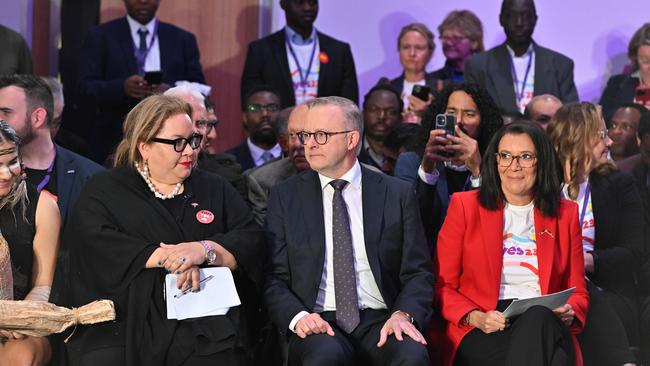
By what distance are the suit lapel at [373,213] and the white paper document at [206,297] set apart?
2.12ft

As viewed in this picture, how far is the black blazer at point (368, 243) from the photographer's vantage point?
14.6 feet

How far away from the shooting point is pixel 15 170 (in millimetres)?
4277

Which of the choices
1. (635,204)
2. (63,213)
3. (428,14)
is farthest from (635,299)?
(428,14)

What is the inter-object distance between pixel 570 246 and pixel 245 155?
9.02 ft

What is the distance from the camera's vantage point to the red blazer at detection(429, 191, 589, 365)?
4.56 meters

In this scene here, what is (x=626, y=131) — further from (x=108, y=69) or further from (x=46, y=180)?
(x=46, y=180)

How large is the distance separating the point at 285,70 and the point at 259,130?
82 centimetres

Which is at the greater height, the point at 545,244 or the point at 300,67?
the point at 300,67

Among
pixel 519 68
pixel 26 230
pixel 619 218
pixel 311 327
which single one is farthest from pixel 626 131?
pixel 26 230

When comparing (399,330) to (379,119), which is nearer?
(399,330)

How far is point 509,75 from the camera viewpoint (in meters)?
7.20

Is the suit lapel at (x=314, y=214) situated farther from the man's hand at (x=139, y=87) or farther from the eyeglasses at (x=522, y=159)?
the man's hand at (x=139, y=87)

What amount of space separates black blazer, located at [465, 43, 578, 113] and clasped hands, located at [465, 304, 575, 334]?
2717mm

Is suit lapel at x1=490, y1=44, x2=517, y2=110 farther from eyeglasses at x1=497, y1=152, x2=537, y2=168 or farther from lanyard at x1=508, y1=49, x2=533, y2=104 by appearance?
eyeglasses at x1=497, y1=152, x2=537, y2=168
